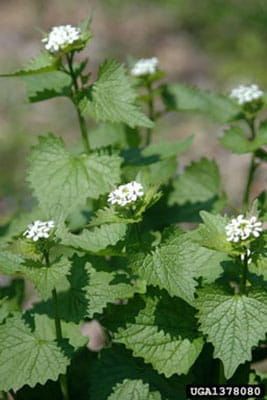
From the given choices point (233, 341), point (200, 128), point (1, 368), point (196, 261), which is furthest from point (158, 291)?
point (200, 128)

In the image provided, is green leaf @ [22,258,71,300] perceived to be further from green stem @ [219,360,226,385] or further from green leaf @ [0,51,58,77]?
green leaf @ [0,51,58,77]

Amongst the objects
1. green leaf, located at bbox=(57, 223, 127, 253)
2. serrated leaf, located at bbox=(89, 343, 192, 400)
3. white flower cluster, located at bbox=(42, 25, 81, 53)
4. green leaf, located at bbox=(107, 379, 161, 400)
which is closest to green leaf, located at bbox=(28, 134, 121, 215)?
green leaf, located at bbox=(57, 223, 127, 253)

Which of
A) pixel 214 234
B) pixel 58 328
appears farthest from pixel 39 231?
pixel 214 234

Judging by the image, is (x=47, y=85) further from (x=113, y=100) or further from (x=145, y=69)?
(x=145, y=69)

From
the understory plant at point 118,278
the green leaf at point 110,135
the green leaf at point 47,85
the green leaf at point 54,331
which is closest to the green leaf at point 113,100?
the understory plant at point 118,278

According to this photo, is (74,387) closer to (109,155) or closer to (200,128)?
(109,155)

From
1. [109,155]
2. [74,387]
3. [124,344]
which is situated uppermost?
[109,155]

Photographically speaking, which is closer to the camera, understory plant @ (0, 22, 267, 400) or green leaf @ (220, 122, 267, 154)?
understory plant @ (0, 22, 267, 400)
